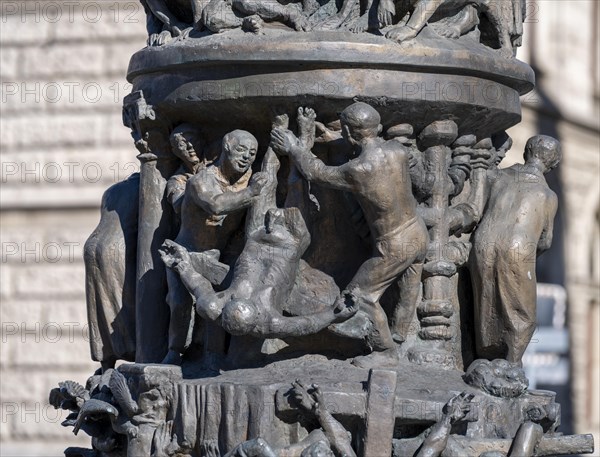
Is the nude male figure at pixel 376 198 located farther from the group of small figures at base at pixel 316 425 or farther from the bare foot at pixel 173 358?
the bare foot at pixel 173 358

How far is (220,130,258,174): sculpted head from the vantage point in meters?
8.66

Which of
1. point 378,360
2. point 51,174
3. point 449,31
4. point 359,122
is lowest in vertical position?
point 51,174

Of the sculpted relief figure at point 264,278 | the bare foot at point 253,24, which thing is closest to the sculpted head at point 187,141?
the sculpted relief figure at point 264,278

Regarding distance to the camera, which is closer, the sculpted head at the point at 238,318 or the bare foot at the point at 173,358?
the sculpted head at the point at 238,318

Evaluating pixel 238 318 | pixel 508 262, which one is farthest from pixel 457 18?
pixel 238 318

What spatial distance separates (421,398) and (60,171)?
30.6ft

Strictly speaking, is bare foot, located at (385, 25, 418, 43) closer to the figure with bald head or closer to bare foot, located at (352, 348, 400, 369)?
the figure with bald head

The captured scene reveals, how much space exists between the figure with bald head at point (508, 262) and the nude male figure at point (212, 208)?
1037mm

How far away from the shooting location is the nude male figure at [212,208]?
8656 millimetres

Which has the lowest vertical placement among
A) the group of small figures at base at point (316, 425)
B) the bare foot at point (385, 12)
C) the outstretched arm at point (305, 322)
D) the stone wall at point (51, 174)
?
the stone wall at point (51, 174)

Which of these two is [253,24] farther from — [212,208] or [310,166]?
[212,208]

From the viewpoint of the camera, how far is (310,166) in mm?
8492

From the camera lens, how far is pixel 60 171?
17297 mm

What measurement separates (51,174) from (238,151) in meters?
8.91
